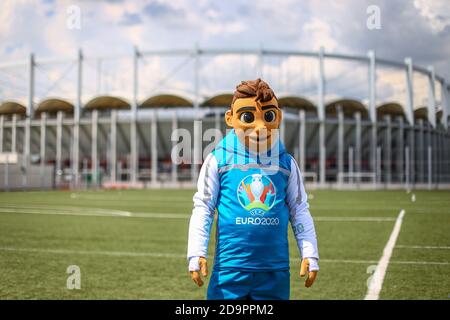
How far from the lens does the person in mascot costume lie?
130 inches

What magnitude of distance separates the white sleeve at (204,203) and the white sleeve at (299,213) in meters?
0.48

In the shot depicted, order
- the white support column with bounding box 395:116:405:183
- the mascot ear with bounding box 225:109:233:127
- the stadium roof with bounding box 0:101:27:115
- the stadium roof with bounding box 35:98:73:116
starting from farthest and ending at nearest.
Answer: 1. the stadium roof with bounding box 35:98:73:116
2. the white support column with bounding box 395:116:405:183
3. the stadium roof with bounding box 0:101:27:115
4. the mascot ear with bounding box 225:109:233:127

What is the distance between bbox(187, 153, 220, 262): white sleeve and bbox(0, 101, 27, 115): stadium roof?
59210 millimetres

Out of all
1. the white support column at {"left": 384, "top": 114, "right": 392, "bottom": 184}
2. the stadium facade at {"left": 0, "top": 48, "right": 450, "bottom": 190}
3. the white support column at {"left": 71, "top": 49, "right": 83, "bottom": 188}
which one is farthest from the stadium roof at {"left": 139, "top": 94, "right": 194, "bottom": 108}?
the white support column at {"left": 384, "top": 114, "right": 392, "bottom": 184}

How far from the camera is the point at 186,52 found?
194ft

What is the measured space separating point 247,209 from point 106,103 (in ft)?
205

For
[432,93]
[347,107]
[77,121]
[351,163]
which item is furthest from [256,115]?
[347,107]

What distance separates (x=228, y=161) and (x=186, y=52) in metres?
57.3

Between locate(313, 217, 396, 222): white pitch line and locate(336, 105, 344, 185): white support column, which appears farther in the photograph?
locate(336, 105, 344, 185): white support column

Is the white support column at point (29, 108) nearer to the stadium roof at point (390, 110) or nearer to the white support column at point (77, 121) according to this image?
the white support column at point (77, 121)

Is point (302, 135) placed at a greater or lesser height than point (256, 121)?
greater

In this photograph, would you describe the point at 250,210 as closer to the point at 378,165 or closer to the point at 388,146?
the point at 378,165

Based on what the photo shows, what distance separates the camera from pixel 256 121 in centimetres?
330

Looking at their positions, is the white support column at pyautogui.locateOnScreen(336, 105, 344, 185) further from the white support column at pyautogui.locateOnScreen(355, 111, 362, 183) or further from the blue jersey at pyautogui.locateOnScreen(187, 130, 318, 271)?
the blue jersey at pyautogui.locateOnScreen(187, 130, 318, 271)
